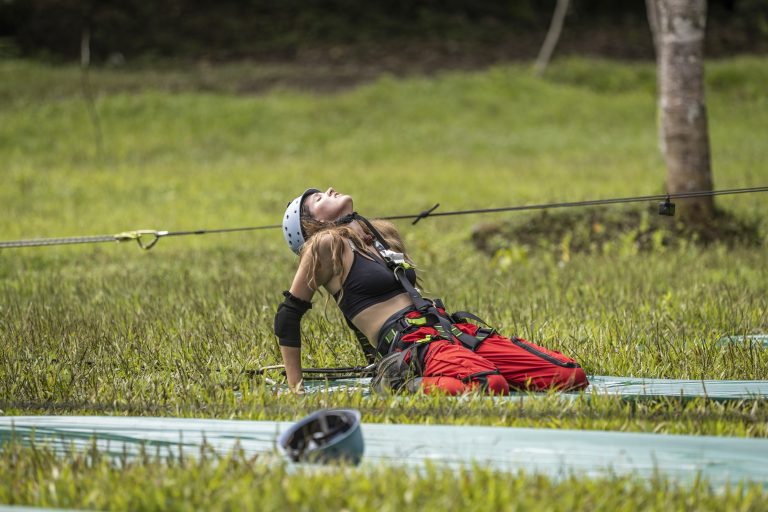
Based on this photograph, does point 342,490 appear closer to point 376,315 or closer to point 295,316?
point 295,316

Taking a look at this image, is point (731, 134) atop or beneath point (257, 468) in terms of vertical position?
beneath

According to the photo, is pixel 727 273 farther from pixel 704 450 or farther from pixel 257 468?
pixel 257 468

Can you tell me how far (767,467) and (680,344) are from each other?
2.04 meters

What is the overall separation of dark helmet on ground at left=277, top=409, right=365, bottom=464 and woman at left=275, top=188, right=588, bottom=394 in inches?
38.1

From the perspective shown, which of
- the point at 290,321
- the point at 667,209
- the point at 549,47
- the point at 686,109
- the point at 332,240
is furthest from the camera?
the point at 549,47

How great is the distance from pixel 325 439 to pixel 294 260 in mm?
6988

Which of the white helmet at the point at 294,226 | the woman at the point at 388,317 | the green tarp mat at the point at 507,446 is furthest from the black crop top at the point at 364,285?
the green tarp mat at the point at 507,446

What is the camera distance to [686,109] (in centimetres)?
1041

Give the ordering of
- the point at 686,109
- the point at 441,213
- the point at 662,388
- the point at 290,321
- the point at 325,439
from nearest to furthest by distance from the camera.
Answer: the point at 325,439, the point at 662,388, the point at 290,321, the point at 441,213, the point at 686,109

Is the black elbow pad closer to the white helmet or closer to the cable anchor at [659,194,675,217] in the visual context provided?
the white helmet

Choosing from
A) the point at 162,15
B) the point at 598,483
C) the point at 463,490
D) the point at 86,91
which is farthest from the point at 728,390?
the point at 162,15

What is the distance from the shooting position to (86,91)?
77.2ft

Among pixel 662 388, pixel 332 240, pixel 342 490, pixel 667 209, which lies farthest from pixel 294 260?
pixel 342 490

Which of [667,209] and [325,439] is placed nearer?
[325,439]
